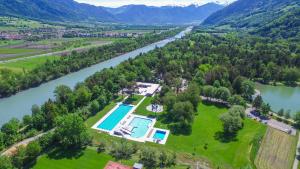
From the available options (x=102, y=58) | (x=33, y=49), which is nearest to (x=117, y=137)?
(x=102, y=58)

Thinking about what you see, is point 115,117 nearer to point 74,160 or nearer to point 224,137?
point 74,160

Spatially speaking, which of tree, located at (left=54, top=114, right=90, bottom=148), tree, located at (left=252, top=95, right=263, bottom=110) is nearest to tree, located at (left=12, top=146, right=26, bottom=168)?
tree, located at (left=54, top=114, right=90, bottom=148)

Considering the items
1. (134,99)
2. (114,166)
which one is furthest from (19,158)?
(134,99)

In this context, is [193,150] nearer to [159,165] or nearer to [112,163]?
[159,165]

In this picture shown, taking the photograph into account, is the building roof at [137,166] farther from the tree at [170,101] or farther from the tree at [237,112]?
the tree at [237,112]

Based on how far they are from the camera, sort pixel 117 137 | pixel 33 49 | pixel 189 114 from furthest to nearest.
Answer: pixel 33 49 < pixel 189 114 < pixel 117 137

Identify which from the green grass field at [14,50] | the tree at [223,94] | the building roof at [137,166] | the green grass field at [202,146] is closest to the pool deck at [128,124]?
the green grass field at [202,146]
